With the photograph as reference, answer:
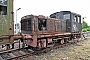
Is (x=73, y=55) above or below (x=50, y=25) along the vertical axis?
below

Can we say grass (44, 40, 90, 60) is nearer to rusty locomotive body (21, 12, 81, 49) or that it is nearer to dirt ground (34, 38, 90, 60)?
dirt ground (34, 38, 90, 60)

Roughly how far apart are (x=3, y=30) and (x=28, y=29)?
10.2 feet

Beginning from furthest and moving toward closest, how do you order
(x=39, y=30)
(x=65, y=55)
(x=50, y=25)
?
(x=50, y=25) → (x=39, y=30) → (x=65, y=55)

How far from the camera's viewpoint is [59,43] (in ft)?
35.5

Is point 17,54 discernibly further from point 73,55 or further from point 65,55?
point 73,55

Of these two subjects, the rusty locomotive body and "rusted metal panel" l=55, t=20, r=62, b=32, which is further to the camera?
"rusted metal panel" l=55, t=20, r=62, b=32

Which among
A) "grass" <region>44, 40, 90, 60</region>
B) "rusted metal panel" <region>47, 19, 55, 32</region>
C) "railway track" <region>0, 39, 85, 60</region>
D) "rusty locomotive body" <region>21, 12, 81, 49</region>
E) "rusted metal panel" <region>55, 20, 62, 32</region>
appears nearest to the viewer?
"railway track" <region>0, 39, 85, 60</region>

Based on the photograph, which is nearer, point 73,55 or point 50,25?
point 73,55

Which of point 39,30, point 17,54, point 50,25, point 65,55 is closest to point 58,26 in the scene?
point 50,25

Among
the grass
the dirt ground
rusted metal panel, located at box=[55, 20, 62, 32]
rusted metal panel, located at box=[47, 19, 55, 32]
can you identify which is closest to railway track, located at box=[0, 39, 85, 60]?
the dirt ground

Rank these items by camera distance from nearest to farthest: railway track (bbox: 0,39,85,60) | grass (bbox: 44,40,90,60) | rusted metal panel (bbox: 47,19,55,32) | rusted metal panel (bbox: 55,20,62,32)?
railway track (bbox: 0,39,85,60)
grass (bbox: 44,40,90,60)
rusted metal panel (bbox: 47,19,55,32)
rusted metal panel (bbox: 55,20,62,32)

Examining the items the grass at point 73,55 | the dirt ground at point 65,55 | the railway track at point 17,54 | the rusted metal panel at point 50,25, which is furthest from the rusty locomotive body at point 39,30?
the grass at point 73,55

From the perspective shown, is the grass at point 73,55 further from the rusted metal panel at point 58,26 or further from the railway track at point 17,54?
the rusted metal panel at point 58,26

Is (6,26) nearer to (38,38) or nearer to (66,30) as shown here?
(38,38)
